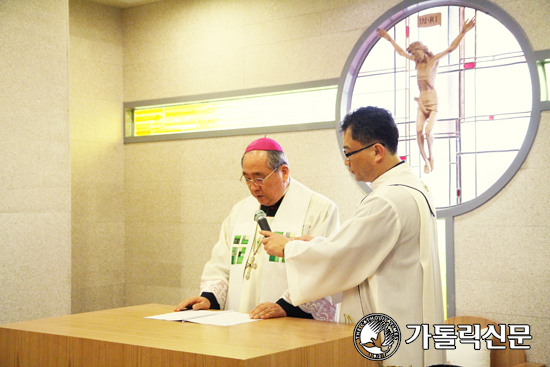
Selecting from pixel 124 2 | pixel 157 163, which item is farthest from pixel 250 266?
pixel 124 2

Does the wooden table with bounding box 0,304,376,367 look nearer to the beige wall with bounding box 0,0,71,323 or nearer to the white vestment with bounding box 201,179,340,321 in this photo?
the white vestment with bounding box 201,179,340,321

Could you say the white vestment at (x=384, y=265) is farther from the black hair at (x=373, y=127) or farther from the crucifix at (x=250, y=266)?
the crucifix at (x=250, y=266)

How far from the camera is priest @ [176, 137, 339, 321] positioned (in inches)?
132

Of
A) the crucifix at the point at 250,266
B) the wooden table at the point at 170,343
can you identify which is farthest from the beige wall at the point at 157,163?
the wooden table at the point at 170,343

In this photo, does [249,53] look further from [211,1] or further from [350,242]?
[350,242]

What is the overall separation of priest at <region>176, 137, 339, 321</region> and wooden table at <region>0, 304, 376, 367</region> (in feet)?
2.25

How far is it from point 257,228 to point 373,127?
1.08m

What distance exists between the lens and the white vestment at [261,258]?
3.39 meters

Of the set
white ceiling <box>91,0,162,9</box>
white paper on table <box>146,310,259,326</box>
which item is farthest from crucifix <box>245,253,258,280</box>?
white ceiling <box>91,0,162,9</box>

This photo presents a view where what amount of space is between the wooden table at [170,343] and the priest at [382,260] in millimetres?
191

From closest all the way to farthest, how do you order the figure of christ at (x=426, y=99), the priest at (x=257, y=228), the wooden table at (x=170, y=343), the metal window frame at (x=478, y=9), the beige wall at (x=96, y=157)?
the wooden table at (x=170, y=343), the priest at (x=257, y=228), the metal window frame at (x=478, y=9), the figure of christ at (x=426, y=99), the beige wall at (x=96, y=157)

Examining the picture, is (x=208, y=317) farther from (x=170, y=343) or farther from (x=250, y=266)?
(x=250, y=266)

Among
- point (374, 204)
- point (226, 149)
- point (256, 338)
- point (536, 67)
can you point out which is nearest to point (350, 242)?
point (374, 204)

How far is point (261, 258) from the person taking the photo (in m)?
Result: 3.47
